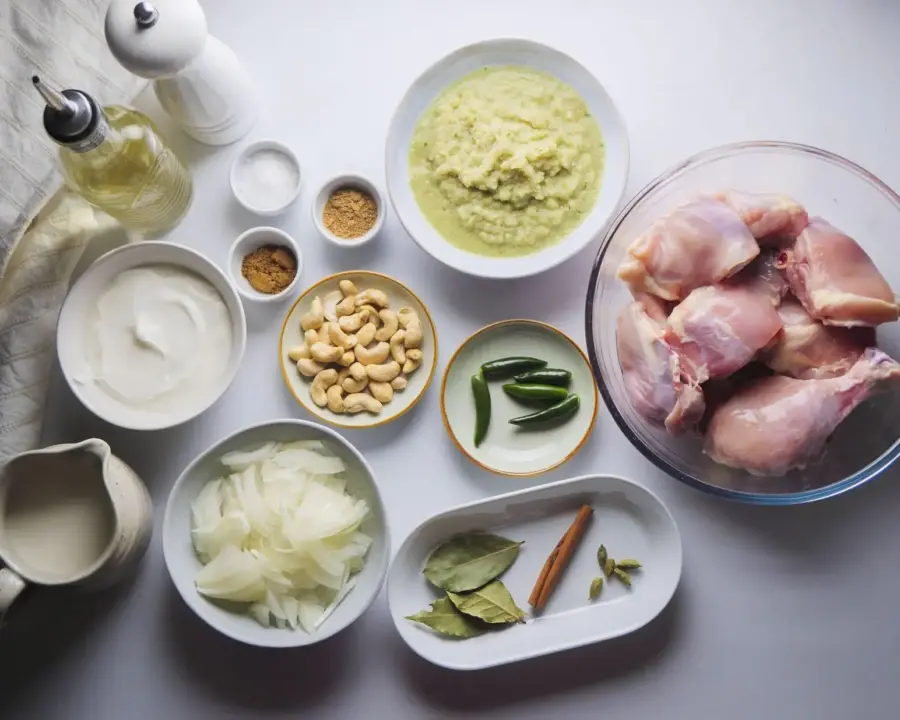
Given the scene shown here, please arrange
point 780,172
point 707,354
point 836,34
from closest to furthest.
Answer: point 707,354 < point 780,172 < point 836,34

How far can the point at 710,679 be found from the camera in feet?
5.14

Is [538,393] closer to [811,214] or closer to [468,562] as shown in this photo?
[468,562]

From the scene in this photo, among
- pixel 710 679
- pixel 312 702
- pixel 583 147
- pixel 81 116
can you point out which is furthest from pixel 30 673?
pixel 583 147

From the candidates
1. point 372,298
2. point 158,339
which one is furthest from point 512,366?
point 158,339

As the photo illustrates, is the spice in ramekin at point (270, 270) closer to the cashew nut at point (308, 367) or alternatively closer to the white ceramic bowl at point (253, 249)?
the white ceramic bowl at point (253, 249)

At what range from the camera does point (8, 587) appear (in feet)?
4.21

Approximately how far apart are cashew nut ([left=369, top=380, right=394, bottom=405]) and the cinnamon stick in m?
0.40

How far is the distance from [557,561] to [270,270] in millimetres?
749

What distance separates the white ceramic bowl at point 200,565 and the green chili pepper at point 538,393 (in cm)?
30

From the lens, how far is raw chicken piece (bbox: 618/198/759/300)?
131 cm

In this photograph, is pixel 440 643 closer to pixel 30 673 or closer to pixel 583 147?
pixel 30 673

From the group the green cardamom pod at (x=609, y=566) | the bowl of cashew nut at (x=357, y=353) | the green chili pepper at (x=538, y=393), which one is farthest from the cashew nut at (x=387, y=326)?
the green cardamom pod at (x=609, y=566)

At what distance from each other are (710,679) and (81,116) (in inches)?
57.0

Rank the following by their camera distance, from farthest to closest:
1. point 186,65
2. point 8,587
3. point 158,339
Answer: point 158,339
point 186,65
point 8,587
